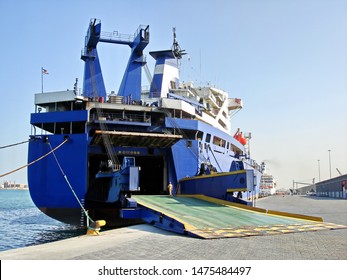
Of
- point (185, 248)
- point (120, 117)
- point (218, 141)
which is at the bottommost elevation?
point (185, 248)

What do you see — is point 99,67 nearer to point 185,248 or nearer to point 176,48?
point 176,48

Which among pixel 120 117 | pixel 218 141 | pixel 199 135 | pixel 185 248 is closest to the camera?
pixel 185 248

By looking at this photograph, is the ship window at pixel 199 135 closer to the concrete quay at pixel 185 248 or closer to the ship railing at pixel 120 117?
the ship railing at pixel 120 117

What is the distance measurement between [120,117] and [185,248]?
13.6m

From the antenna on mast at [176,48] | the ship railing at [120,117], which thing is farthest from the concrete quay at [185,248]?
the antenna on mast at [176,48]

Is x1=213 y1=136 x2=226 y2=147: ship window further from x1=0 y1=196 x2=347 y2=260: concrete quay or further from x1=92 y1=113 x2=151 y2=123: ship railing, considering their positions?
x1=0 y1=196 x2=347 y2=260: concrete quay

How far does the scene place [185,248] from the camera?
8008mm

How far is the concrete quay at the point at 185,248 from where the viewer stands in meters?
6.98

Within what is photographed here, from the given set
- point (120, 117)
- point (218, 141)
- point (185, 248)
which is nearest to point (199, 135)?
point (218, 141)

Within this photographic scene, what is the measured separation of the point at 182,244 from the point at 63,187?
36.4 ft

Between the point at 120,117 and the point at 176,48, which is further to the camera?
the point at 176,48

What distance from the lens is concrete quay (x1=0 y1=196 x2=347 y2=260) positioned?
6977 millimetres

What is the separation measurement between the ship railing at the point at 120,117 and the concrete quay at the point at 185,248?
33.1ft

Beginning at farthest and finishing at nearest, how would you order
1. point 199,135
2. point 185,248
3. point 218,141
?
point 218,141, point 199,135, point 185,248
